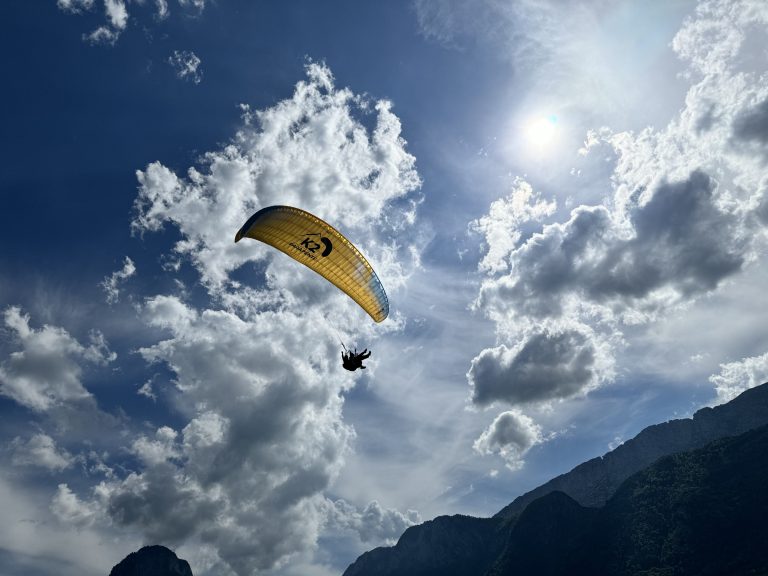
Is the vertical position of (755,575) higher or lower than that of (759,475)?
lower

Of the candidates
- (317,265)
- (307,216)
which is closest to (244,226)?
(307,216)

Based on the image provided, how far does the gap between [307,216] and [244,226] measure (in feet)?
18.6

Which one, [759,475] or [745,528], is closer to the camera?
[745,528]

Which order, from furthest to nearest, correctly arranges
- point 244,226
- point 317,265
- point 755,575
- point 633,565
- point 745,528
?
1. point 633,565
2. point 745,528
3. point 755,575
4. point 317,265
5. point 244,226

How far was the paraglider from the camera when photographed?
35.9 metres

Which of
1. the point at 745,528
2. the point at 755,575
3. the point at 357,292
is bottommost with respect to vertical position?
the point at 755,575

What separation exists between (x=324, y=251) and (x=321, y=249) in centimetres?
32

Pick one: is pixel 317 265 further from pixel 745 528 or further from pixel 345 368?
pixel 745 528

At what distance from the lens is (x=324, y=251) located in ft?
132

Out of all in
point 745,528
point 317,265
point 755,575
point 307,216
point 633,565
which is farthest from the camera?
point 633,565

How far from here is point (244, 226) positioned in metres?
33.3

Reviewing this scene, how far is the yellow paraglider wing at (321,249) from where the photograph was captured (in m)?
35.8

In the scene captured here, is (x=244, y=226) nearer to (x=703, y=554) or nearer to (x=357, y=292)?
(x=357, y=292)

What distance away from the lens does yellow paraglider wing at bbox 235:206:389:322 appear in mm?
35750
